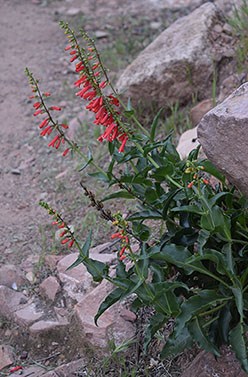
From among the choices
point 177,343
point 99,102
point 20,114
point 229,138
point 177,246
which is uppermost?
point 99,102

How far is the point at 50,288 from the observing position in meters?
4.05

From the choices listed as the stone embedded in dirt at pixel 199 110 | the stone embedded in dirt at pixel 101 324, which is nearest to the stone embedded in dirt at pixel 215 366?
the stone embedded in dirt at pixel 101 324

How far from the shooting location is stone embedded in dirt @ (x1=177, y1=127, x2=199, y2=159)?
14.3 feet

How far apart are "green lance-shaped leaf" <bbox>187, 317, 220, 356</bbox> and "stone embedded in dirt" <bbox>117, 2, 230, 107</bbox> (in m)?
2.73

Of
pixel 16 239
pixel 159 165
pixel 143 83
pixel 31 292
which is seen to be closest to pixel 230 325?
pixel 159 165

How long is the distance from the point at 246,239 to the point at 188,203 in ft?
0.92

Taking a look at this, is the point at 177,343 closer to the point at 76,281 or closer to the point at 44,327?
the point at 44,327

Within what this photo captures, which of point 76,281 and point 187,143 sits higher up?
point 187,143

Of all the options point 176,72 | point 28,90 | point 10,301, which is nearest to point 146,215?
point 10,301

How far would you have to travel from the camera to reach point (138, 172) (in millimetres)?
3154

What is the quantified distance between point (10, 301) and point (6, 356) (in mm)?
393

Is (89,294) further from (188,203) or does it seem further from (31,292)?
(188,203)

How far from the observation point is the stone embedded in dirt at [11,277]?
4.22 metres

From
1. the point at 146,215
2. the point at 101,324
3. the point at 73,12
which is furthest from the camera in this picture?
the point at 73,12
